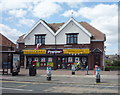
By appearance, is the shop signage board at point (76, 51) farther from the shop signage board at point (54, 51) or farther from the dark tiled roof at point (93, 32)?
the dark tiled roof at point (93, 32)

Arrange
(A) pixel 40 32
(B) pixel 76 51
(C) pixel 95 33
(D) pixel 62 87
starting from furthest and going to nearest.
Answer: (A) pixel 40 32 → (C) pixel 95 33 → (B) pixel 76 51 → (D) pixel 62 87

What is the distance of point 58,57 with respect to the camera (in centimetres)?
3128

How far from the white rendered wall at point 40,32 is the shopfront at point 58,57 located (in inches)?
74.5

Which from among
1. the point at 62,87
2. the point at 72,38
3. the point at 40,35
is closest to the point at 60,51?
the point at 72,38

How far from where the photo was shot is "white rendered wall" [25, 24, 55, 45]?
32.0 metres

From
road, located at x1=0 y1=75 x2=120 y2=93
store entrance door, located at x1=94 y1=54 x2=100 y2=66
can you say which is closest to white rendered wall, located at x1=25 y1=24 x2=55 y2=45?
store entrance door, located at x1=94 y1=54 x2=100 y2=66


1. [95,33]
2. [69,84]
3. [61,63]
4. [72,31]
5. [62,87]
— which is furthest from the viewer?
[95,33]

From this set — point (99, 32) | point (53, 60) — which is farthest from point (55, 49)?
point (99, 32)

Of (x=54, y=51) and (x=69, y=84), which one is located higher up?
(x=54, y=51)

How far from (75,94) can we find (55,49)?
20.3 metres

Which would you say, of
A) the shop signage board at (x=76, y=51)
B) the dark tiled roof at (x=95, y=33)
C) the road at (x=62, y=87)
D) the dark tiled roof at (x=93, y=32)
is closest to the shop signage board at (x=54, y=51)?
the shop signage board at (x=76, y=51)

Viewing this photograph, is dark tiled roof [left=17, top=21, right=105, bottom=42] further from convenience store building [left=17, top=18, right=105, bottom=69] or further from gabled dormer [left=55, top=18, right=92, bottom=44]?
gabled dormer [left=55, top=18, right=92, bottom=44]

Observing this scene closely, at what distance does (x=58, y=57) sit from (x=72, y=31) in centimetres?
490

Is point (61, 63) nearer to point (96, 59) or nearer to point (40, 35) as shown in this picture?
point (96, 59)
